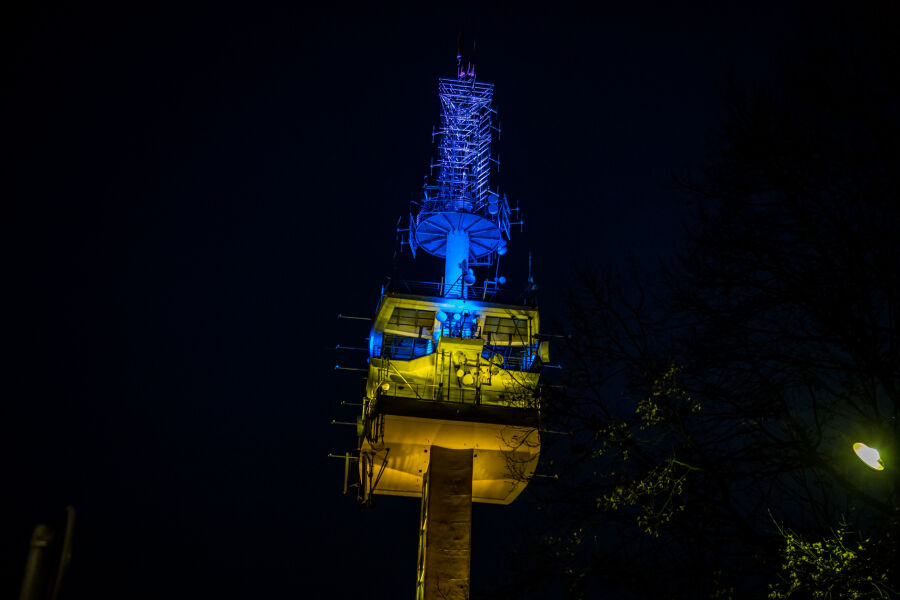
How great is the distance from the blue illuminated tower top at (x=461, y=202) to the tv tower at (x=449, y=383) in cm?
5

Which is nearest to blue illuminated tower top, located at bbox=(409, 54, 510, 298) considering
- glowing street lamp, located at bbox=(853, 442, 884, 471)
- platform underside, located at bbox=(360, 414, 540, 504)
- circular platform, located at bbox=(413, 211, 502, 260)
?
circular platform, located at bbox=(413, 211, 502, 260)

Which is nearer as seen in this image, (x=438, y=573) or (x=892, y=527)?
(x=892, y=527)

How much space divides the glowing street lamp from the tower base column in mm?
20599

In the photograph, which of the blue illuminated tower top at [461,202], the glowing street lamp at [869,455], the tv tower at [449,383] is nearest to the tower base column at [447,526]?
the tv tower at [449,383]

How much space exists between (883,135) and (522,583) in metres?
7.32

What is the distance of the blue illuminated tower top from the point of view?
37031 mm

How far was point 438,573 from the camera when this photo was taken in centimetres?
2808

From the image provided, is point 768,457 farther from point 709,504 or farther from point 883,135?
point 883,135

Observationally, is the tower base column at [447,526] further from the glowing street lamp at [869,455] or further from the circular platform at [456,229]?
the glowing street lamp at [869,455]

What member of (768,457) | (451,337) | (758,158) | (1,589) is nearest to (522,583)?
(768,457)

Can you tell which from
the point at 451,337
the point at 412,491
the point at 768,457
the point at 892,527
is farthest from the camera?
the point at 412,491

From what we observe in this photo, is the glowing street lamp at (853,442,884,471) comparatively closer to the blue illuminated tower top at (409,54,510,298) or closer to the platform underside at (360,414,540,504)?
the platform underside at (360,414,540,504)

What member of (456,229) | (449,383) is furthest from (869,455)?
(456,229)

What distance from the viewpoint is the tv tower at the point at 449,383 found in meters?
28.4
